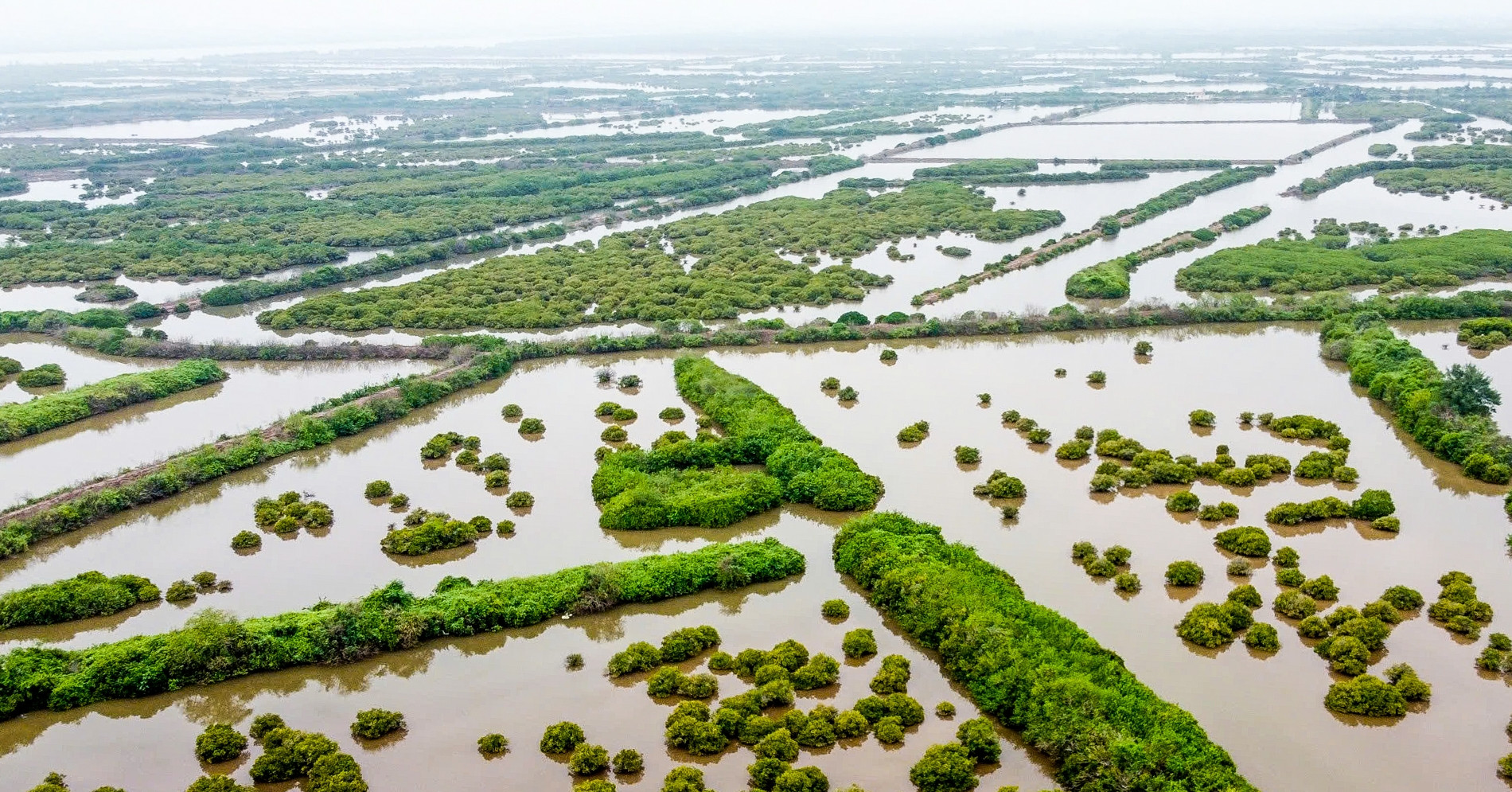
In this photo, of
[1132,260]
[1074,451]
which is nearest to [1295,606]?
[1074,451]

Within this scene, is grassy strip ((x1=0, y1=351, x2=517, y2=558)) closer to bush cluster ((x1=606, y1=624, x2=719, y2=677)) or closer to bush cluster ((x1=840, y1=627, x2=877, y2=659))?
bush cluster ((x1=606, y1=624, x2=719, y2=677))

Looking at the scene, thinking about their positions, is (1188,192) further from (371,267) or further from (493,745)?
(493,745)

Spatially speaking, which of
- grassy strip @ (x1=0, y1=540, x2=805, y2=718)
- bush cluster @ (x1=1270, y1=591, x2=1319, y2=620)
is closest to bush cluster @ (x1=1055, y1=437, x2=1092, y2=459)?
bush cluster @ (x1=1270, y1=591, x2=1319, y2=620)

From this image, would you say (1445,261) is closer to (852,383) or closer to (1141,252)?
(1141,252)

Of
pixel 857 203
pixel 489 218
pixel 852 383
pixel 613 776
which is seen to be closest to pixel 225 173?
pixel 489 218

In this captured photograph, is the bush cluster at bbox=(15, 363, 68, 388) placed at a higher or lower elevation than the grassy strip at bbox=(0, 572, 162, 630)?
higher
